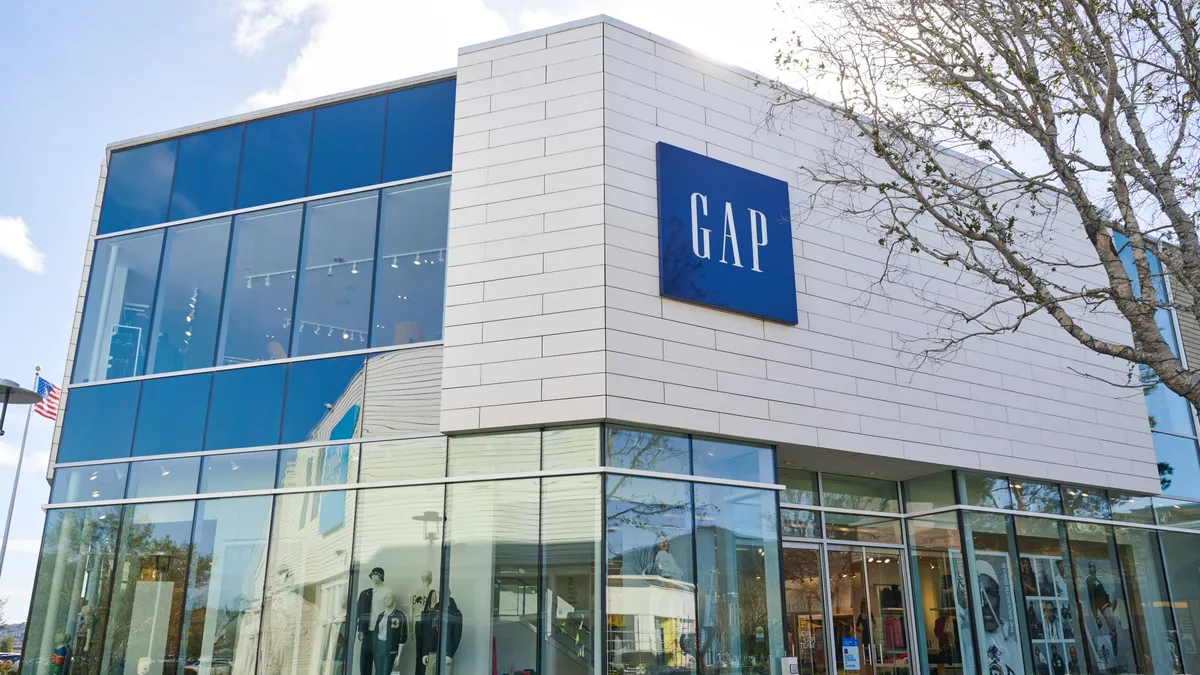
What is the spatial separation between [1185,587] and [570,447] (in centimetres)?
1257

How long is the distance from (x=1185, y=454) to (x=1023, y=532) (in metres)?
5.33

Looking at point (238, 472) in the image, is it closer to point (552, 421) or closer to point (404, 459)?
point (404, 459)

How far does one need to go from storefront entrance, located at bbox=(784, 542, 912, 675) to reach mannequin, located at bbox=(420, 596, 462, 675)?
5.10 meters

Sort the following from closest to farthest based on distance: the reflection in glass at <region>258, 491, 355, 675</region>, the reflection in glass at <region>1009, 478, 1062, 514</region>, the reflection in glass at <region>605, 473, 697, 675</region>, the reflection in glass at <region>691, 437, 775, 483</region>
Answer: the reflection in glass at <region>605, 473, 697, 675</region>
the reflection in glass at <region>258, 491, 355, 675</region>
the reflection in glass at <region>691, 437, 775, 483</region>
the reflection in glass at <region>1009, 478, 1062, 514</region>

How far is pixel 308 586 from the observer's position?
39.3 feet

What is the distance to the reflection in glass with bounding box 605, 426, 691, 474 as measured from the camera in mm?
11289

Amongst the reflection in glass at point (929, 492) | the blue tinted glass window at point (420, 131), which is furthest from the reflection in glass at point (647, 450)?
the reflection in glass at point (929, 492)

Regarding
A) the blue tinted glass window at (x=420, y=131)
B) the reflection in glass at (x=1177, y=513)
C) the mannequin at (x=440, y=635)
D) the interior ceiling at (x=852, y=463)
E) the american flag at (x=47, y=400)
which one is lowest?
the mannequin at (x=440, y=635)

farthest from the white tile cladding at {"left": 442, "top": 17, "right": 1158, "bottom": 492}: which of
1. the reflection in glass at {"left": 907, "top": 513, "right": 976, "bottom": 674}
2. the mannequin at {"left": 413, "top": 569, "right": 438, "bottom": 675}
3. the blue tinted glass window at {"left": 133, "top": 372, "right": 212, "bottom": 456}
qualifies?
the blue tinted glass window at {"left": 133, "top": 372, "right": 212, "bottom": 456}

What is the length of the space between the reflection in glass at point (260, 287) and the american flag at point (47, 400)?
4761mm

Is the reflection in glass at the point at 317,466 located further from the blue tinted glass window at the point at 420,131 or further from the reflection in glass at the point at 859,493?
the reflection in glass at the point at 859,493

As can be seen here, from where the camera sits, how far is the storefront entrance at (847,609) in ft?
45.8

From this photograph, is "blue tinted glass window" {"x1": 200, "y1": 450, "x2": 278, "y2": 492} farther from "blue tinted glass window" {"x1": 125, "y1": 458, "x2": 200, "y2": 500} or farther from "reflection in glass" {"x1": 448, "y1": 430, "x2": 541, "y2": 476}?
"reflection in glass" {"x1": 448, "y1": 430, "x2": 541, "y2": 476}

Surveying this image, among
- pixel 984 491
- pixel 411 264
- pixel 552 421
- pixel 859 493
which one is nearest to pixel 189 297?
pixel 411 264
